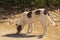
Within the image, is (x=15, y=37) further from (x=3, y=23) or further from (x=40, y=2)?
(x=40, y=2)

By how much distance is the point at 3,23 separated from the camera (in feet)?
46.0

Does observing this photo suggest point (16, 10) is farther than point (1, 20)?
Yes

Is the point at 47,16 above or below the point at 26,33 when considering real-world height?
above

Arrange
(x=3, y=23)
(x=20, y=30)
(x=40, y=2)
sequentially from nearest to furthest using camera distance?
(x=20, y=30) < (x=3, y=23) < (x=40, y=2)

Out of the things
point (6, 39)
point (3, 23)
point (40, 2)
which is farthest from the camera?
point (40, 2)

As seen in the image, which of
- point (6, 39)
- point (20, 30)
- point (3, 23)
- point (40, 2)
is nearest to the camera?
point (6, 39)

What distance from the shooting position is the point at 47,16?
1096 centimetres

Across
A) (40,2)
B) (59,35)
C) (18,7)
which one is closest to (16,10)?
(18,7)

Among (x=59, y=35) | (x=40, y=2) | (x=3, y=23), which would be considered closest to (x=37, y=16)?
(x=59, y=35)

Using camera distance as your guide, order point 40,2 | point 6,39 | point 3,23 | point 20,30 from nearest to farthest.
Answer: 1. point 6,39
2. point 20,30
3. point 3,23
4. point 40,2

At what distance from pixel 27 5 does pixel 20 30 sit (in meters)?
4.99

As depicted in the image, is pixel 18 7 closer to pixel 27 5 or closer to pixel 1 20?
pixel 27 5

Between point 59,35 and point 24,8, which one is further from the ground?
point 24,8

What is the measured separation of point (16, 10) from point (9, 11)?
469mm
